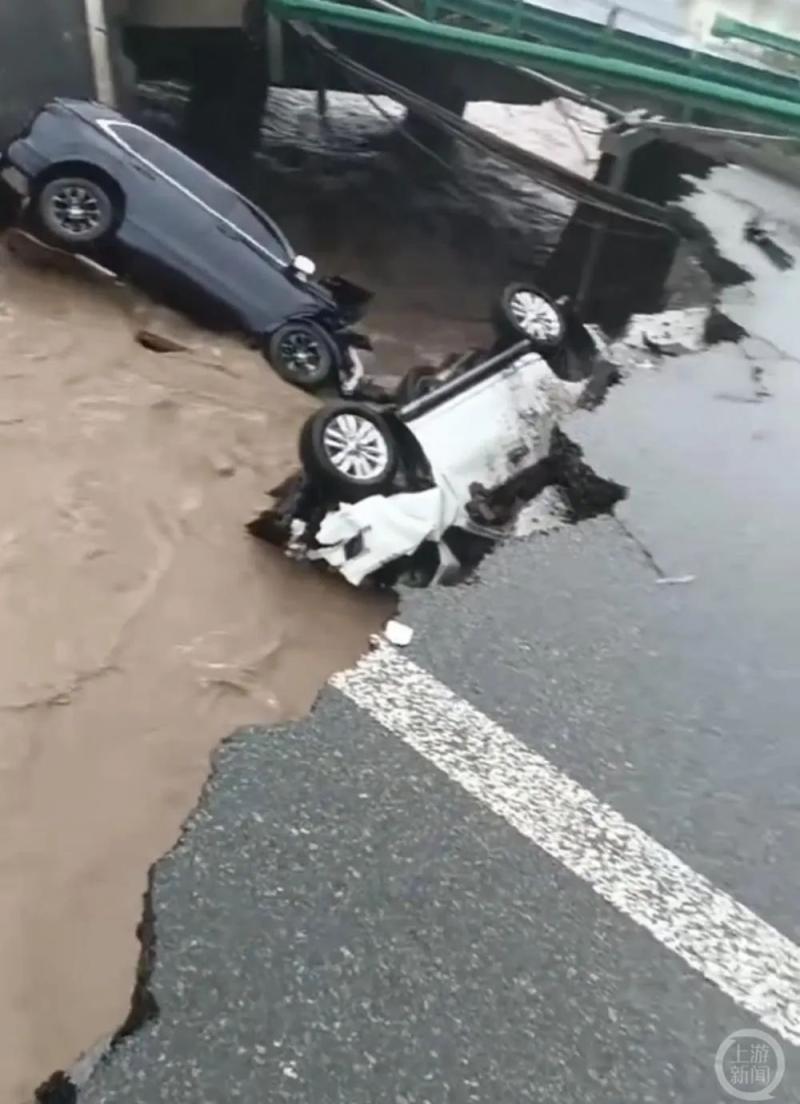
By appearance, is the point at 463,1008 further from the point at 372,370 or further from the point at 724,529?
the point at 372,370

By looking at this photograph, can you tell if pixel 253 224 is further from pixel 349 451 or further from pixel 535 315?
pixel 349 451

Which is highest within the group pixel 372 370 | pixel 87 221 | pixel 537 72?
pixel 537 72

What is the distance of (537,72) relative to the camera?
28.5 ft

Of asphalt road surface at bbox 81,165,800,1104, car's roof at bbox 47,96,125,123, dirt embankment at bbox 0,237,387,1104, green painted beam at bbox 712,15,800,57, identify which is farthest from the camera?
green painted beam at bbox 712,15,800,57

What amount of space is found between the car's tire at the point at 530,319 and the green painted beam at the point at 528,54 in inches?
86.2

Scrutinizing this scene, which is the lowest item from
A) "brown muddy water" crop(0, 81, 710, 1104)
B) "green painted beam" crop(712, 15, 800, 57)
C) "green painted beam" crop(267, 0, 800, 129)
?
"brown muddy water" crop(0, 81, 710, 1104)

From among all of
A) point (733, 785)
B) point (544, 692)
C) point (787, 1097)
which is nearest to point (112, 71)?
point (544, 692)

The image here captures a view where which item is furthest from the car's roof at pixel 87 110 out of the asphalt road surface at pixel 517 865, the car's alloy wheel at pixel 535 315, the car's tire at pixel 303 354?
the asphalt road surface at pixel 517 865

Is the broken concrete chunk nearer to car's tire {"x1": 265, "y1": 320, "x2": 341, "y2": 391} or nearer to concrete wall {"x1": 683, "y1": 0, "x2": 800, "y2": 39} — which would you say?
car's tire {"x1": 265, "y1": 320, "x2": 341, "y2": 391}

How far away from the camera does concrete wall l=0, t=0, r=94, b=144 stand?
7.23 meters

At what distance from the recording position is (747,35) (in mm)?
8555

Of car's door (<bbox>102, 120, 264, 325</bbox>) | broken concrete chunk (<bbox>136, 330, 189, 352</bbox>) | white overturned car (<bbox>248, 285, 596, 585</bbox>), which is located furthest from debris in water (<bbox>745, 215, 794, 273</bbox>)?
broken concrete chunk (<bbox>136, 330, 189, 352</bbox>)

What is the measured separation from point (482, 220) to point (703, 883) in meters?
6.62

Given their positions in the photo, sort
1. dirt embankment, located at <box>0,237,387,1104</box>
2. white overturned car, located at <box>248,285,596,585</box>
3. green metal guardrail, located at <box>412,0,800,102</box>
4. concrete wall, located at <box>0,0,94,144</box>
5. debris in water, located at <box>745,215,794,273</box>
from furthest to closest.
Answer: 1. green metal guardrail, located at <box>412,0,800,102</box>
2. debris in water, located at <box>745,215,794,273</box>
3. concrete wall, located at <box>0,0,94,144</box>
4. white overturned car, located at <box>248,285,596,585</box>
5. dirt embankment, located at <box>0,237,387,1104</box>
